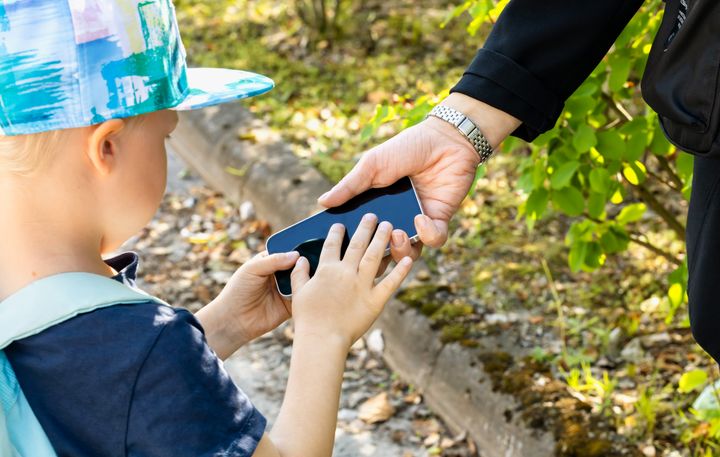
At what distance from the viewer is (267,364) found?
11.9 feet

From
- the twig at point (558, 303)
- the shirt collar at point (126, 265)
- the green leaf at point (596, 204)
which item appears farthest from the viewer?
the twig at point (558, 303)

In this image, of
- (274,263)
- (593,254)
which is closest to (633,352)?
(593,254)

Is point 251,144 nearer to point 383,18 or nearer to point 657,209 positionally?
point 383,18

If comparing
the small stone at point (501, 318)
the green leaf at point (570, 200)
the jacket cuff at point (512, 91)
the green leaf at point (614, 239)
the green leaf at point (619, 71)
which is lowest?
the small stone at point (501, 318)

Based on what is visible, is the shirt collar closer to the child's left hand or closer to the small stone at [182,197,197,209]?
the child's left hand

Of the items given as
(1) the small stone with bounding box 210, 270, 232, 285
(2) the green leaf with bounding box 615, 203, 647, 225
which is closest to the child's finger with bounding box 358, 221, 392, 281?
(2) the green leaf with bounding box 615, 203, 647, 225

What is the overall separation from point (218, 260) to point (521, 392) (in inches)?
70.4

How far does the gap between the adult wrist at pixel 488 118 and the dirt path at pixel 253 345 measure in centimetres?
123

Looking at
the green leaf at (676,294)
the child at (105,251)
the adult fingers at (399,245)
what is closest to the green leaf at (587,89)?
the green leaf at (676,294)

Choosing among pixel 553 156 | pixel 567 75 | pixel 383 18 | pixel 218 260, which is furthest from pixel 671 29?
pixel 383 18

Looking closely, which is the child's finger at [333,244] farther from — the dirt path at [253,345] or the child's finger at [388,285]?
the dirt path at [253,345]

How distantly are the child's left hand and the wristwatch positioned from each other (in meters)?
0.48

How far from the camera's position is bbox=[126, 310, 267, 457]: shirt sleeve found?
4.83 feet

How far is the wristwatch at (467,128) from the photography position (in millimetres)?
2158
